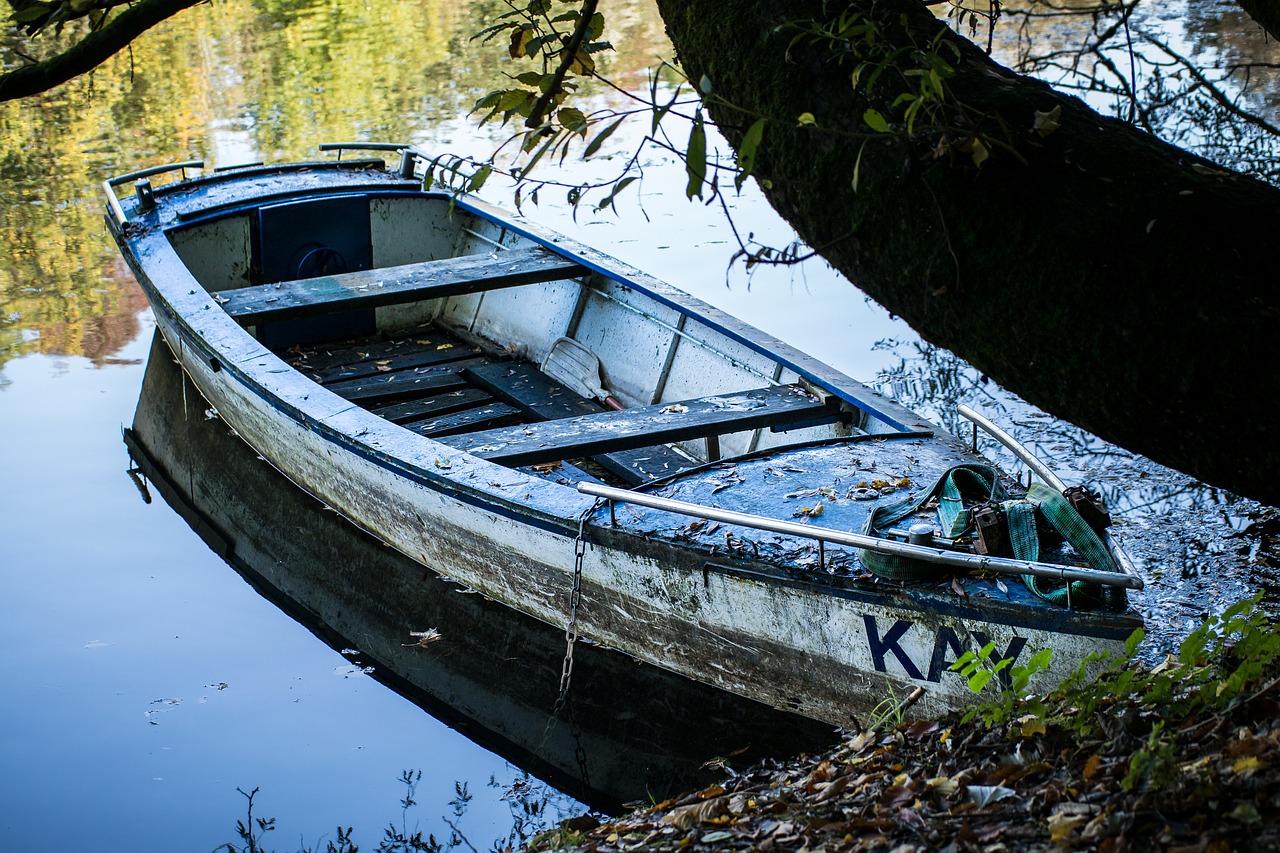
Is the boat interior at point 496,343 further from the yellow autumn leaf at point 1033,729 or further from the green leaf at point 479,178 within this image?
the green leaf at point 479,178

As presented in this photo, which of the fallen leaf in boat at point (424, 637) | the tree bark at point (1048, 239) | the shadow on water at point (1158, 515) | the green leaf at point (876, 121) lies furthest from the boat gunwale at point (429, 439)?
the green leaf at point (876, 121)

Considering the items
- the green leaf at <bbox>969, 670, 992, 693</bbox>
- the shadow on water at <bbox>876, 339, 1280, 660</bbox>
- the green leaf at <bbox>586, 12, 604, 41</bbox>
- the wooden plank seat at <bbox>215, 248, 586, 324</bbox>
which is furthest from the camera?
the wooden plank seat at <bbox>215, 248, 586, 324</bbox>

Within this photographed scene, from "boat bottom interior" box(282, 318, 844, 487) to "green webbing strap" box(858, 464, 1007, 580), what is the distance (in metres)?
1.05

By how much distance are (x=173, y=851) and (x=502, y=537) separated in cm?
161

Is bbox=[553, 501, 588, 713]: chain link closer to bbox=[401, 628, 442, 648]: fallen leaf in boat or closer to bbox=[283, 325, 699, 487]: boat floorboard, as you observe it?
bbox=[401, 628, 442, 648]: fallen leaf in boat

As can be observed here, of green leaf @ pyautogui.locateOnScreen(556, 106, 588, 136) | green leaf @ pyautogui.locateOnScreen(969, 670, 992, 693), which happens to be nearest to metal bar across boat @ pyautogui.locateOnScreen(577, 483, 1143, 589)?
green leaf @ pyautogui.locateOnScreen(969, 670, 992, 693)

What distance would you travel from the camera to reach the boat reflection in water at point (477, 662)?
4.65 metres

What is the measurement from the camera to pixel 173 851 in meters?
4.42

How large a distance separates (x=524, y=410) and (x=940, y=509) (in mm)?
3150

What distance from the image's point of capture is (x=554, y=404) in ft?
22.5

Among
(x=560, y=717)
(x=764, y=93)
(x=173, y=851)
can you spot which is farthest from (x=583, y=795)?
(x=764, y=93)

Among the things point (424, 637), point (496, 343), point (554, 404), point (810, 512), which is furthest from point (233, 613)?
point (810, 512)

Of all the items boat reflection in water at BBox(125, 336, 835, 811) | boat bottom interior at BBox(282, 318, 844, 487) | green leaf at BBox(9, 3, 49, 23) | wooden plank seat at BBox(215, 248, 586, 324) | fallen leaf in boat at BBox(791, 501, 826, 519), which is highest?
green leaf at BBox(9, 3, 49, 23)

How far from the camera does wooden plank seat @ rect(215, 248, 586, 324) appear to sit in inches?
257
